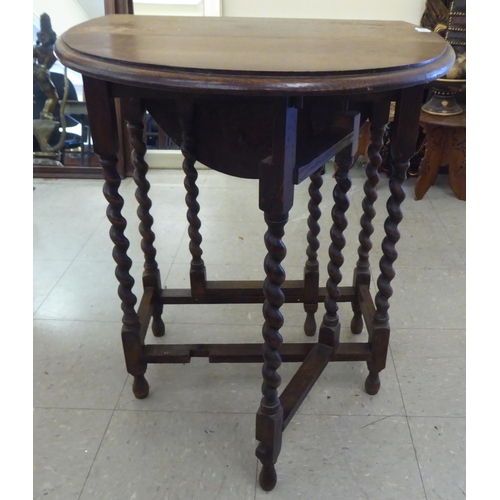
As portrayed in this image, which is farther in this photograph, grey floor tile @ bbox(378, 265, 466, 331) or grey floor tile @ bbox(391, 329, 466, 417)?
grey floor tile @ bbox(378, 265, 466, 331)

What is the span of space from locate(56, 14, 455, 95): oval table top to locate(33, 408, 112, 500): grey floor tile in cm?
94

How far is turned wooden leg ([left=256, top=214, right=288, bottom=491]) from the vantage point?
42.5 inches

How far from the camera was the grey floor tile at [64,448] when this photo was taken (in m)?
1.28

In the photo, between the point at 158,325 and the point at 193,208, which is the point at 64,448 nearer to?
the point at 158,325

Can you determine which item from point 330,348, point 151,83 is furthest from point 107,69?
point 330,348

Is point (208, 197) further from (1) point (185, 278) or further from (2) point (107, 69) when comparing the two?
(2) point (107, 69)

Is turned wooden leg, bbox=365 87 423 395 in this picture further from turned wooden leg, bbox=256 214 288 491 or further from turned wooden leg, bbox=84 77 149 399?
turned wooden leg, bbox=84 77 149 399

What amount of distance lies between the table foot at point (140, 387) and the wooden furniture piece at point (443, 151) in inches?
72.7

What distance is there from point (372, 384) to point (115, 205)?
0.88m

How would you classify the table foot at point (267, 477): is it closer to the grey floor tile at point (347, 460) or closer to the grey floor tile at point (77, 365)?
the grey floor tile at point (347, 460)

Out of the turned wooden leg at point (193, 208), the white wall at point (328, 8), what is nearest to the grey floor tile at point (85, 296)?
the turned wooden leg at point (193, 208)

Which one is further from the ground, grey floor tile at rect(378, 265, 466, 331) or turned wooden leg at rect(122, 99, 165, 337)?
turned wooden leg at rect(122, 99, 165, 337)

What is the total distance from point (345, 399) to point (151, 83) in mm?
1055

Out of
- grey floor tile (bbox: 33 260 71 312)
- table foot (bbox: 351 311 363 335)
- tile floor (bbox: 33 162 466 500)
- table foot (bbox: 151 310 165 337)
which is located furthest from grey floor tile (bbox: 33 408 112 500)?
table foot (bbox: 351 311 363 335)
